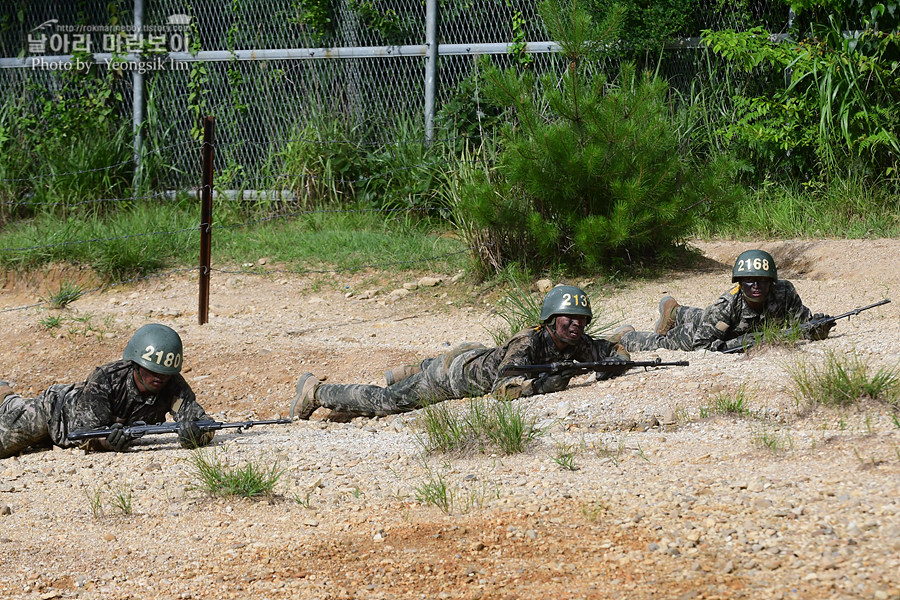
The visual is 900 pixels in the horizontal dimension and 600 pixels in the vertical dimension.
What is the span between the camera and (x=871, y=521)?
3.48m

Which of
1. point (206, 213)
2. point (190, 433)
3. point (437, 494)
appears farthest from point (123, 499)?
point (206, 213)

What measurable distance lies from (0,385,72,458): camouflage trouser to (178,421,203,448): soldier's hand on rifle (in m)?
0.87

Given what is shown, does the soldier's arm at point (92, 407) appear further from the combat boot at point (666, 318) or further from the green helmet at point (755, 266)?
the green helmet at point (755, 266)

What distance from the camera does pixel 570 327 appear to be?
6355mm

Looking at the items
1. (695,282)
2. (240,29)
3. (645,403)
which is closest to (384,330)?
(695,282)

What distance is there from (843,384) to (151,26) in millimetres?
10351

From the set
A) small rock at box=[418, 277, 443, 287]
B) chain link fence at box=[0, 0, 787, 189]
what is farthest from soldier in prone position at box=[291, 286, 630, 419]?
chain link fence at box=[0, 0, 787, 189]

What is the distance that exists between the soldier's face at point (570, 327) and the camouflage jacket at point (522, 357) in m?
0.10

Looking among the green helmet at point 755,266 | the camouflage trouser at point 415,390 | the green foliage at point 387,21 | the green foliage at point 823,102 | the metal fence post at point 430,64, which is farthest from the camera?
the green foliage at point 387,21

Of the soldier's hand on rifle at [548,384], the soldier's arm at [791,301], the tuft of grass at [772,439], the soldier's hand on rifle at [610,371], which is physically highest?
the soldier's arm at [791,301]

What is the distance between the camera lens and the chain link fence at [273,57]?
11562mm

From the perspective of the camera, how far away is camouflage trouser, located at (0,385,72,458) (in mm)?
5887

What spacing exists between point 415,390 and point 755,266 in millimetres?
2435

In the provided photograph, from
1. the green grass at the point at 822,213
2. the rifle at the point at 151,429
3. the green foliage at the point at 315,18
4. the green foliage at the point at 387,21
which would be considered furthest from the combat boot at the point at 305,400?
the green foliage at the point at 315,18
